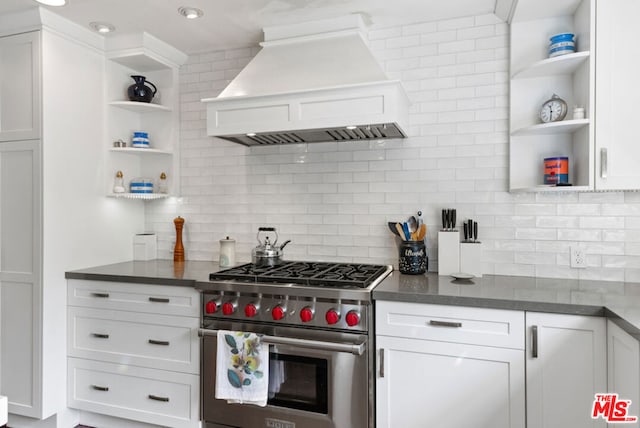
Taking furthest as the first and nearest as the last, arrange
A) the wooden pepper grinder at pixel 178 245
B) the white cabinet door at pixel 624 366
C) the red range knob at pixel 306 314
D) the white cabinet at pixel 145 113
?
the wooden pepper grinder at pixel 178 245, the white cabinet at pixel 145 113, the red range knob at pixel 306 314, the white cabinet door at pixel 624 366

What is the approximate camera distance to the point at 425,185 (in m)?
2.71

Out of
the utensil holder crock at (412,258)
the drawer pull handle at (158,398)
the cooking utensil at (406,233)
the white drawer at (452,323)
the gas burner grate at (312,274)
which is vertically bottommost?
the drawer pull handle at (158,398)

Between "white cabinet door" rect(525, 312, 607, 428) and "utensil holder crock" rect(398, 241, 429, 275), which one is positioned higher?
"utensil holder crock" rect(398, 241, 429, 275)

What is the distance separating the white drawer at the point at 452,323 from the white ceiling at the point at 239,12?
5.58ft

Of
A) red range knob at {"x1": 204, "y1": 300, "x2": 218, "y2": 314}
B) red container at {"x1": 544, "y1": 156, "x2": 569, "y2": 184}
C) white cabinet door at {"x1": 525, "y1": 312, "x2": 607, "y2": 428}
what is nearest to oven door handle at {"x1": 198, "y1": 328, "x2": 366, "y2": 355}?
red range knob at {"x1": 204, "y1": 300, "x2": 218, "y2": 314}

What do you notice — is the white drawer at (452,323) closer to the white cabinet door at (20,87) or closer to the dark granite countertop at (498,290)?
the dark granite countertop at (498,290)

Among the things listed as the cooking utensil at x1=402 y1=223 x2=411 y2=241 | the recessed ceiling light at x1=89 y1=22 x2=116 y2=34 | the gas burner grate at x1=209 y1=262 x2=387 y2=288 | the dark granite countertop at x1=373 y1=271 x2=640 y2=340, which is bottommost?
the dark granite countertop at x1=373 y1=271 x2=640 y2=340

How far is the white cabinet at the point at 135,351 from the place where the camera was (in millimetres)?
2457

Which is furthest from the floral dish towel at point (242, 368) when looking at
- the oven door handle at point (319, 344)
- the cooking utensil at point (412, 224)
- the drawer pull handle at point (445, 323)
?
the cooking utensil at point (412, 224)

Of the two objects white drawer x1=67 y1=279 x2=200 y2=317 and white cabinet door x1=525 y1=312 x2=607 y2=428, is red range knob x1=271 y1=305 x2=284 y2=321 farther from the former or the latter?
white cabinet door x1=525 y1=312 x2=607 y2=428

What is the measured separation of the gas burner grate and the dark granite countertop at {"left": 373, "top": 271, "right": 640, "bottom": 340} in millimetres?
126

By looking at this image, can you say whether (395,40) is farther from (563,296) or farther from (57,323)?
(57,323)

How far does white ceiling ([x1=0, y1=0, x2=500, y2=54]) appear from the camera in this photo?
96.8 inches

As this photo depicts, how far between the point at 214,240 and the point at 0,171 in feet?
4.61
